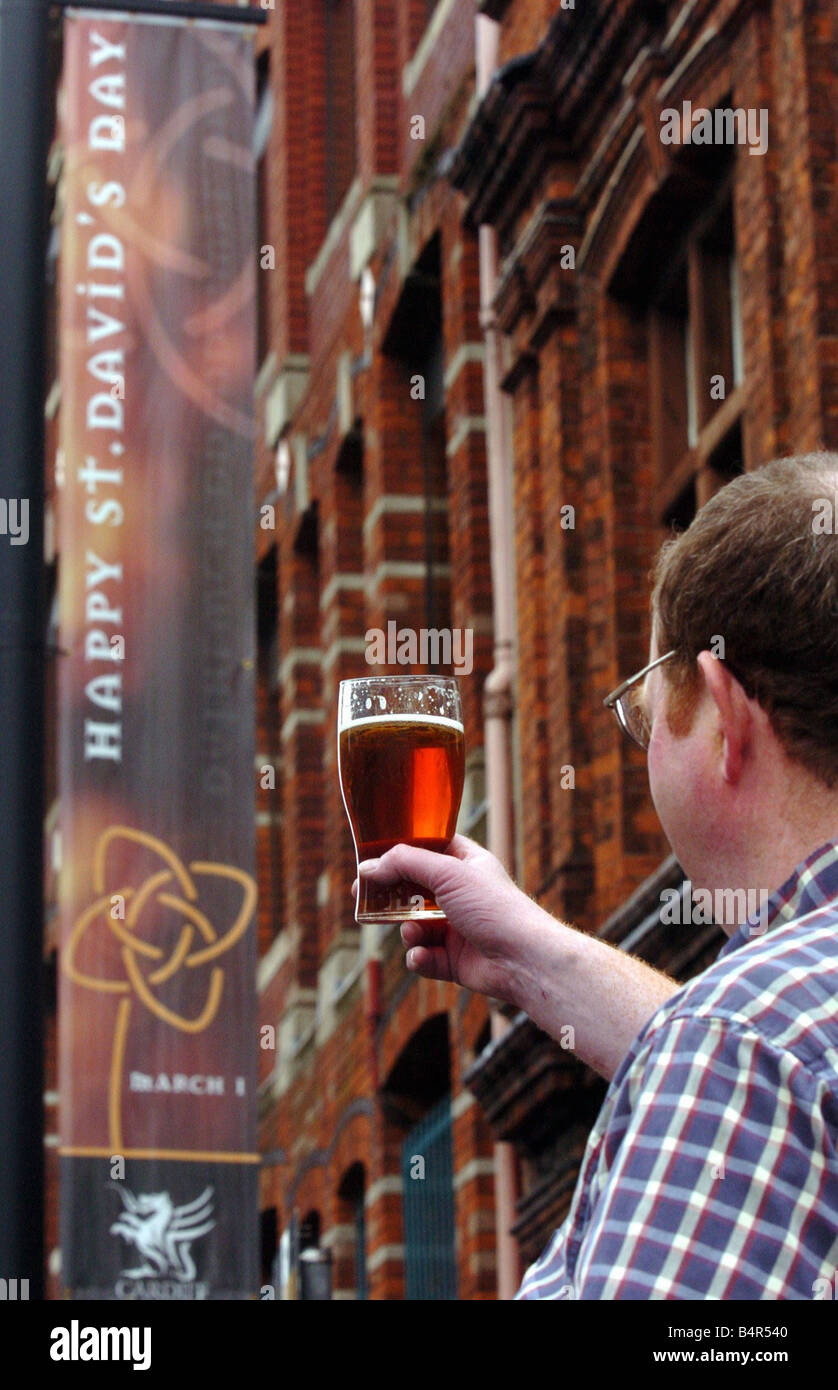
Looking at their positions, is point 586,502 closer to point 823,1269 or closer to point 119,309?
point 119,309

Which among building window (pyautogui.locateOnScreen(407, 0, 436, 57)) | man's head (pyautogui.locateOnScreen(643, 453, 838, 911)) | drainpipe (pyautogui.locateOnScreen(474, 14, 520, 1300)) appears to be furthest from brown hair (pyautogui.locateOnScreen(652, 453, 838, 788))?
building window (pyautogui.locateOnScreen(407, 0, 436, 57))

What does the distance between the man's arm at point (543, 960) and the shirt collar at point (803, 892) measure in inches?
23.9

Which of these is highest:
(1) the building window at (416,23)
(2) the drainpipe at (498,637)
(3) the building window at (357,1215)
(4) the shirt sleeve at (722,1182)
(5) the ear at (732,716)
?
(1) the building window at (416,23)

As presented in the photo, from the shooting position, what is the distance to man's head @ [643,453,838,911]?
89.7 inches

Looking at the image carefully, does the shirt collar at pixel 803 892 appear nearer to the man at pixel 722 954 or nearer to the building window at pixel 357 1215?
the man at pixel 722 954

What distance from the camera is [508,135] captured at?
12836 mm

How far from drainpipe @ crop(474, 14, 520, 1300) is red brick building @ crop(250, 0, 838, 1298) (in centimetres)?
3

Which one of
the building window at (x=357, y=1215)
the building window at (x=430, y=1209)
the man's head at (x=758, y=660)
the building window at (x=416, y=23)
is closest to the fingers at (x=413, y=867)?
the man's head at (x=758, y=660)

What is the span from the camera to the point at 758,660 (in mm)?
2322

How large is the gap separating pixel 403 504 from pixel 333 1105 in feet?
12.7

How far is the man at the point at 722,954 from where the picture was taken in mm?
1850

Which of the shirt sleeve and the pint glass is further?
the pint glass

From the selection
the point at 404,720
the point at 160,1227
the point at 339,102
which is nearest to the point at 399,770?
the point at 404,720

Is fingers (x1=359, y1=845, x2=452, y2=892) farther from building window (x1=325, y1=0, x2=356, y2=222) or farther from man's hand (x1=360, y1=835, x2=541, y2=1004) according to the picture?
building window (x1=325, y1=0, x2=356, y2=222)
